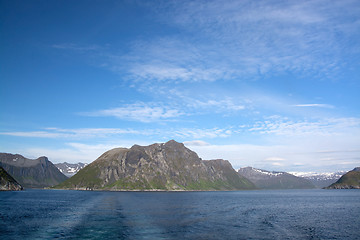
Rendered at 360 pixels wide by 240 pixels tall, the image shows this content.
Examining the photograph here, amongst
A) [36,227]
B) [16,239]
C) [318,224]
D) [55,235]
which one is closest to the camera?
[16,239]

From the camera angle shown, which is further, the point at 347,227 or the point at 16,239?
the point at 347,227

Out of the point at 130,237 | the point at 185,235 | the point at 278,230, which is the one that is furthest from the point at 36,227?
the point at 278,230

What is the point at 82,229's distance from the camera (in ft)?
237

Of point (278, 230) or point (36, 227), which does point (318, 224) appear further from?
point (36, 227)

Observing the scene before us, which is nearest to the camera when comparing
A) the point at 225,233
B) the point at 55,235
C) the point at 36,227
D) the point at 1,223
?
the point at 55,235

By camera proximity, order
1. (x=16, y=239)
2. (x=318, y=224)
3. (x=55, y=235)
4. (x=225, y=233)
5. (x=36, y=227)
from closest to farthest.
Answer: (x=16, y=239) < (x=55, y=235) < (x=225, y=233) < (x=36, y=227) < (x=318, y=224)

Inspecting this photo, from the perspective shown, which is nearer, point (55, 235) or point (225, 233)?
point (55, 235)

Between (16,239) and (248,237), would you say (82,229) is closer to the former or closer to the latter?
(16,239)

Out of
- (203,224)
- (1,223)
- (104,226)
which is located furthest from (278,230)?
(1,223)

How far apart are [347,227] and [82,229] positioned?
75.0 meters

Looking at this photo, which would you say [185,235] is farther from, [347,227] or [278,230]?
[347,227]

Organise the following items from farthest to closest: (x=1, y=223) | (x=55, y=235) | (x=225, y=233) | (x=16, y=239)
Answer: (x=1, y=223) → (x=225, y=233) → (x=55, y=235) → (x=16, y=239)

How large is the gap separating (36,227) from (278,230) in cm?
6522

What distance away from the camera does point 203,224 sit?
82.9 metres
